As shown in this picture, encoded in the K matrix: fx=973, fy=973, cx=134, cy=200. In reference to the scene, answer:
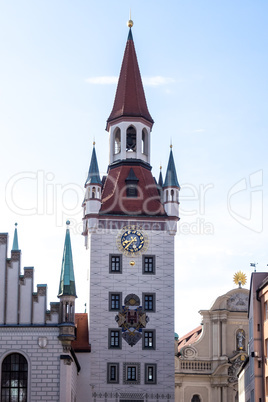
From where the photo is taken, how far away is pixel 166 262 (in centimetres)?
6969

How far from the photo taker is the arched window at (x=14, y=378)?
5625cm

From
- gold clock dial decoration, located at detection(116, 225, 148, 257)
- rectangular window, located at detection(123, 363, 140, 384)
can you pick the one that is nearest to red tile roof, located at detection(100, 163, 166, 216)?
gold clock dial decoration, located at detection(116, 225, 148, 257)

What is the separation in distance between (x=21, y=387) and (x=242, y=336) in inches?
1110

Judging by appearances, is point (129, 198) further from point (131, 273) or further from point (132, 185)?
point (131, 273)

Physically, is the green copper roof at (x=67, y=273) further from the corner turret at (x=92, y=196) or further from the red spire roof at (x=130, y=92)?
the red spire roof at (x=130, y=92)

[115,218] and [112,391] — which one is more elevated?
[115,218]

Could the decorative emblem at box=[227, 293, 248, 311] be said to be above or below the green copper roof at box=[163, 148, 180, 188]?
below

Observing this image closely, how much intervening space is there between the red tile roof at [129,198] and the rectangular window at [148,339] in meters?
8.62

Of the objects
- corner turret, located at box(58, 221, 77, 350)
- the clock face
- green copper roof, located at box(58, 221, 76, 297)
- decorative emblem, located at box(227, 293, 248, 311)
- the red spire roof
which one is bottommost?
corner turret, located at box(58, 221, 77, 350)

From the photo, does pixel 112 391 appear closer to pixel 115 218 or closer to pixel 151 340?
pixel 151 340

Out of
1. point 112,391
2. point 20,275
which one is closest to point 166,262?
point 112,391

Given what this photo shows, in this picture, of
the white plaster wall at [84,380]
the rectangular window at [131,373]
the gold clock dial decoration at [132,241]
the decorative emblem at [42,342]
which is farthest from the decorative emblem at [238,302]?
the decorative emblem at [42,342]

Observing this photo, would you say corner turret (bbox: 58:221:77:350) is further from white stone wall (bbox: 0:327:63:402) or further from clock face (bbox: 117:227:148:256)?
clock face (bbox: 117:227:148:256)

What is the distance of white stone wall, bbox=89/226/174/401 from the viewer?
67.4 metres
